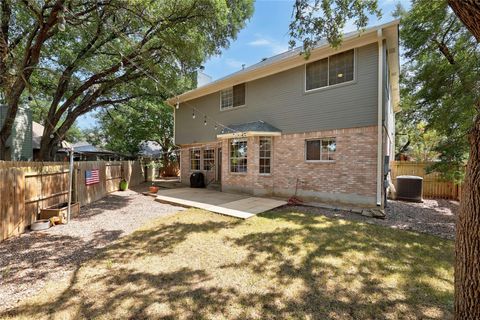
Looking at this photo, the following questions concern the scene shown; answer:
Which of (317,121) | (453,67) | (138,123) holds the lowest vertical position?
(317,121)

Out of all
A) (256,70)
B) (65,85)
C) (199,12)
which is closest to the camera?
(199,12)

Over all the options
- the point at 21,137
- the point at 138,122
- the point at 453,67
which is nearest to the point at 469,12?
the point at 453,67

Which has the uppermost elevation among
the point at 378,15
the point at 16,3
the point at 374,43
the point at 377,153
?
the point at 16,3

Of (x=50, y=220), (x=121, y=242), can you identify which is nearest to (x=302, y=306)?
(x=121, y=242)

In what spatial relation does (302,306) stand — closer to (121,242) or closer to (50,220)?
(121,242)

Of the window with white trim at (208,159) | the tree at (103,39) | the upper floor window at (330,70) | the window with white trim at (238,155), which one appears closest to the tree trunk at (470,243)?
the upper floor window at (330,70)

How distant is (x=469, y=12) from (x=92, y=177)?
1159 cm

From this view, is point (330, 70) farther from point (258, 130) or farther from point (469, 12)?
point (469, 12)

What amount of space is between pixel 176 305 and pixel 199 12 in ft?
30.2

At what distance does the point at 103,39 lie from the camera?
990cm

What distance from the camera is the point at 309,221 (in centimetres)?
662

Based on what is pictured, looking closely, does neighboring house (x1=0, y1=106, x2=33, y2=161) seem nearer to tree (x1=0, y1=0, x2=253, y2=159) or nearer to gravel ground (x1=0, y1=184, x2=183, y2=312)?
tree (x1=0, y1=0, x2=253, y2=159)

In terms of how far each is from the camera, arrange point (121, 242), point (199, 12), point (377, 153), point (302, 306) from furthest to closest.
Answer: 1. point (199, 12)
2. point (377, 153)
3. point (121, 242)
4. point (302, 306)

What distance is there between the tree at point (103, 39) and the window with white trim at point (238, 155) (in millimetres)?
3969
